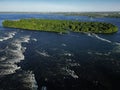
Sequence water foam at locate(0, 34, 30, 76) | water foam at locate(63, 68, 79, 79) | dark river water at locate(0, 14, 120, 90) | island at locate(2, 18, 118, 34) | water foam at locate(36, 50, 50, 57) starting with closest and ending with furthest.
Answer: dark river water at locate(0, 14, 120, 90) → water foam at locate(63, 68, 79, 79) → water foam at locate(0, 34, 30, 76) → water foam at locate(36, 50, 50, 57) → island at locate(2, 18, 118, 34)

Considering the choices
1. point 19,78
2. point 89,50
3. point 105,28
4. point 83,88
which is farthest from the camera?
point 105,28

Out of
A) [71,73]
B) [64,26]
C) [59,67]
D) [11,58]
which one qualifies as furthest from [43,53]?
[64,26]

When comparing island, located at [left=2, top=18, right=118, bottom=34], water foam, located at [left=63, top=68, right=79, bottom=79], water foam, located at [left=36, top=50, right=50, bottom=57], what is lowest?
island, located at [left=2, top=18, right=118, bottom=34]

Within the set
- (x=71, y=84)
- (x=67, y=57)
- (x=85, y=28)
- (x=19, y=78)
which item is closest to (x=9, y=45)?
(x=67, y=57)

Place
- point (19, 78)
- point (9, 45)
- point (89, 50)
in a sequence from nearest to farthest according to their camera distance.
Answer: point (19, 78) → point (89, 50) → point (9, 45)

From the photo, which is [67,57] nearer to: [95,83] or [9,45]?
[95,83]

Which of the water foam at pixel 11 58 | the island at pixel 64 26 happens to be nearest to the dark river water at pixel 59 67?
the water foam at pixel 11 58

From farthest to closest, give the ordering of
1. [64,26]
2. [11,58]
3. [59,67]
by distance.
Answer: [64,26], [11,58], [59,67]

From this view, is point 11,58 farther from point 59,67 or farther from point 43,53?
point 59,67

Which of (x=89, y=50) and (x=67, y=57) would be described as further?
(x=89, y=50)

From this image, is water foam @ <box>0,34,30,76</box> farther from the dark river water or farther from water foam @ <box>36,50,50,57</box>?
water foam @ <box>36,50,50,57</box>

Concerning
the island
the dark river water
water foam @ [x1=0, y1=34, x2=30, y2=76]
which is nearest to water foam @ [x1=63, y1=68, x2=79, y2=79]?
the dark river water
